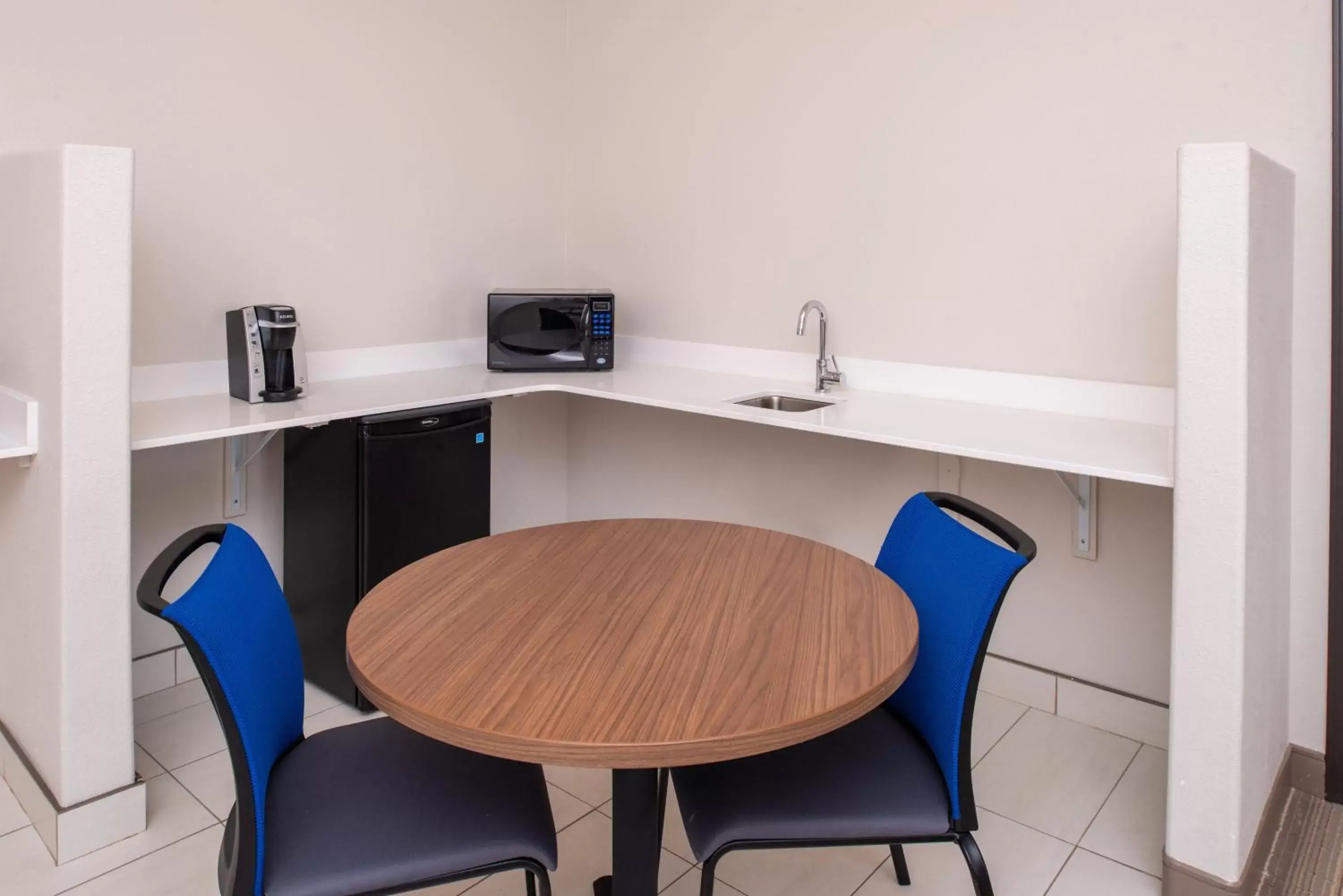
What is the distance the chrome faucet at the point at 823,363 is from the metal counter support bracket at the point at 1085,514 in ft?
2.47

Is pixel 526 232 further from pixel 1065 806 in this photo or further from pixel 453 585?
pixel 1065 806

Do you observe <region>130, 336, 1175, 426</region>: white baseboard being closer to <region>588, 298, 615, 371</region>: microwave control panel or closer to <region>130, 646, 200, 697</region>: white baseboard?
<region>588, 298, 615, 371</region>: microwave control panel

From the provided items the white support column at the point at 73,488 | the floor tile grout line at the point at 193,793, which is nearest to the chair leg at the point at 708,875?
the floor tile grout line at the point at 193,793

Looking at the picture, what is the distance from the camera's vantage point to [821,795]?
4.98 ft

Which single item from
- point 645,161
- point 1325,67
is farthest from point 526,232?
point 1325,67

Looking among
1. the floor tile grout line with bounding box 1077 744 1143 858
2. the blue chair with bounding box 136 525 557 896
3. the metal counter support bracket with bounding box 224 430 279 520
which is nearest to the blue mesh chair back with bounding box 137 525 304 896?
the blue chair with bounding box 136 525 557 896

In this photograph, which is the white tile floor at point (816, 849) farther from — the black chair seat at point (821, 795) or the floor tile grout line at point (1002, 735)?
the black chair seat at point (821, 795)

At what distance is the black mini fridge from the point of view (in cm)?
273

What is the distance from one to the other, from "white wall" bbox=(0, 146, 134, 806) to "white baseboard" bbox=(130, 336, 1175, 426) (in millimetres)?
197

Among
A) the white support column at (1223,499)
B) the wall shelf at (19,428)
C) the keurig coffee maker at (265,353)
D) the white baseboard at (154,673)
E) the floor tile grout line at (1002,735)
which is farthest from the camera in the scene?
the white baseboard at (154,673)

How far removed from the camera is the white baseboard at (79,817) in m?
2.10

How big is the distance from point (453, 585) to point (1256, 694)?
1.63 m

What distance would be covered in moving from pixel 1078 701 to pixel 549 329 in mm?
2089

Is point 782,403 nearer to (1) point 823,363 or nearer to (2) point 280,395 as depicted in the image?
(1) point 823,363
